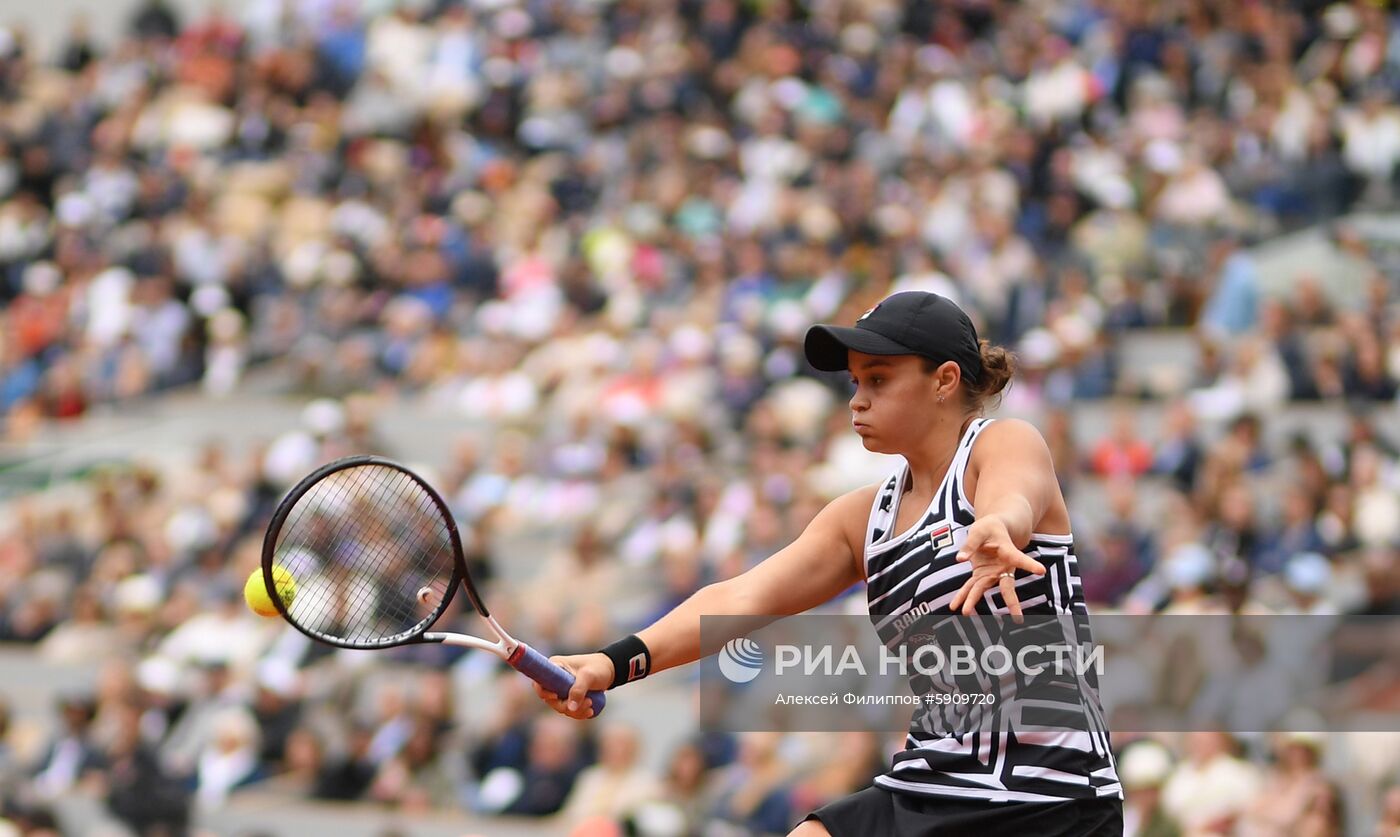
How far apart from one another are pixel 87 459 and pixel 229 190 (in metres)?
3.69

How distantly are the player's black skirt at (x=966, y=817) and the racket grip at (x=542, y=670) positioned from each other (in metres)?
0.63

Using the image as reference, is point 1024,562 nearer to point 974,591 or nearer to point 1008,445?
point 974,591

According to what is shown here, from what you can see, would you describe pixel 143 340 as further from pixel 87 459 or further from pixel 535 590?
pixel 535 590

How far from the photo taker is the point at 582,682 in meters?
4.61

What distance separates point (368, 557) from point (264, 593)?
47.7 inches

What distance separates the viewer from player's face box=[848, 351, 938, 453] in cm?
448

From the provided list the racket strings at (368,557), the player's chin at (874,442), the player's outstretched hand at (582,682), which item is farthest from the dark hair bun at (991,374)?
the racket strings at (368,557)

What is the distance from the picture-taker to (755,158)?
17.1 m

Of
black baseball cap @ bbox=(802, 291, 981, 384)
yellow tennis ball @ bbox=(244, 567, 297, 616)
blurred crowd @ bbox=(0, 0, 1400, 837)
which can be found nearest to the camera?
black baseball cap @ bbox=(802, 291, 981, 384)

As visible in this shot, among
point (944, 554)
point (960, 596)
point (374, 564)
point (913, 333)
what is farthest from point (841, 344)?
point (374, 564)

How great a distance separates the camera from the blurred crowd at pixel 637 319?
10773 millimetres

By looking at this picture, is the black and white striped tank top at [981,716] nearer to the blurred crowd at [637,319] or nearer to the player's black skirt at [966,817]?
the player's black skirt at [966,817]

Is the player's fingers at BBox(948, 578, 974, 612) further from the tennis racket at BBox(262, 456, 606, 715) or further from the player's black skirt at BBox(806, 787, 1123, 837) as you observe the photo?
the tennis racket at BBox(262, 456, 606, 715)

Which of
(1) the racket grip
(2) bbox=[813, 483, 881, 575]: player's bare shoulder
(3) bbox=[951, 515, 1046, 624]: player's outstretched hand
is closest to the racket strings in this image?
(1) the racket grip
